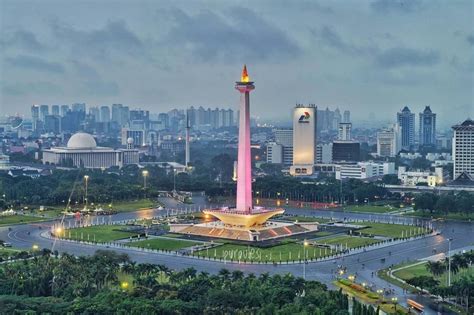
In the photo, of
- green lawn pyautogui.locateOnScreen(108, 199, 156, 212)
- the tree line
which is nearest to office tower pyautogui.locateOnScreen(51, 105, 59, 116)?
green lawn pyautogui.locateOnScreen(108, 199, 156, 212)

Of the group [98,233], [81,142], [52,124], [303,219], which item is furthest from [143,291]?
[52,124]

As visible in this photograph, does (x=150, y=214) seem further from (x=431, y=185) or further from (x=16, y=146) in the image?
(x=16, y=146)

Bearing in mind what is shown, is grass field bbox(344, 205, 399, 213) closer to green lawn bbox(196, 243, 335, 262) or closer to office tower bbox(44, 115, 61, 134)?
green lawn bbox(196, 243, 335, 262)

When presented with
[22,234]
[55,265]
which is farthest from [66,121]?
[55,265]

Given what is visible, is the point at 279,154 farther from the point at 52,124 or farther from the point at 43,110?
the point at 43,110

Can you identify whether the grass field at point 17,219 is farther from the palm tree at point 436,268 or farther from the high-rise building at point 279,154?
the high-rise building at point 279,154

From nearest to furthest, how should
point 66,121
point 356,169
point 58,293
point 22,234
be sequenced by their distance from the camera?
point 58,293
point 22,234
point 356,169
point 66,121

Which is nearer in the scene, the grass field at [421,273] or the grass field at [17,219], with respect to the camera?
the grass field at [421,273]

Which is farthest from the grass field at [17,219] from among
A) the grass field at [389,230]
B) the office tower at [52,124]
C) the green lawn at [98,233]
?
the office tower at [52,124]
